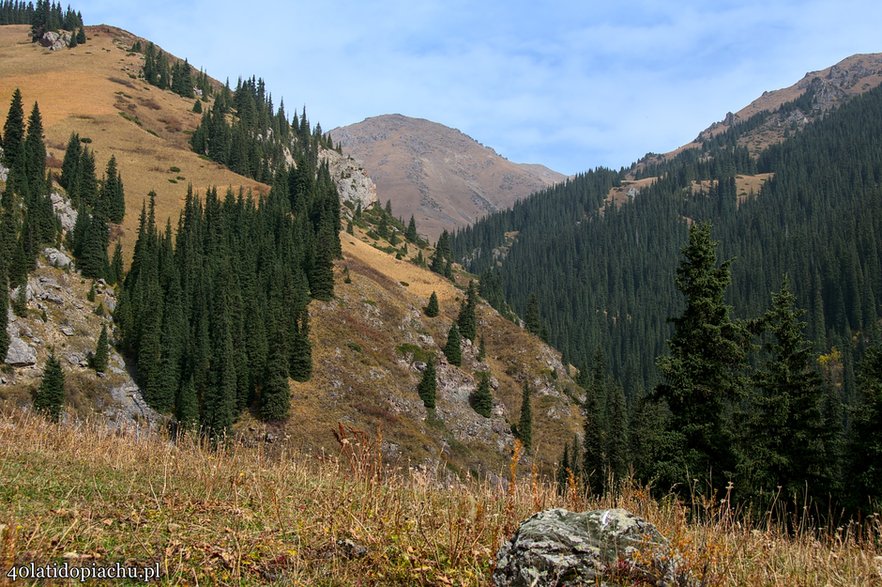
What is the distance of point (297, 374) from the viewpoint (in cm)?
7556

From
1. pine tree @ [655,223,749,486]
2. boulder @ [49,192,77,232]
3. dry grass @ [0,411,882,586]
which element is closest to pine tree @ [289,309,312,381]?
boulder @ [49,192,77,232]

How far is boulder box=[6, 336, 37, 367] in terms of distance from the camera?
2340 inches

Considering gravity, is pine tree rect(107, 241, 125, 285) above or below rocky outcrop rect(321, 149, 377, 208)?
below

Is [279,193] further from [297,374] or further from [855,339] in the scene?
[855,339]

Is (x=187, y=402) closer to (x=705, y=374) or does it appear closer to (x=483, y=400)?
(x=483, y=400)

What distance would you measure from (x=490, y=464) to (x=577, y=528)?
79180mm

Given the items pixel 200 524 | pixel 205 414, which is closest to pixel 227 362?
pixel 205 414

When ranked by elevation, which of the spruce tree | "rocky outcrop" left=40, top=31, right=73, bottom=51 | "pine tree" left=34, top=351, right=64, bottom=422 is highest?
"rocky outcrop" left=40, top=31, right=73, bottom=51

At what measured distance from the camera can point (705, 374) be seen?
74.8 ft

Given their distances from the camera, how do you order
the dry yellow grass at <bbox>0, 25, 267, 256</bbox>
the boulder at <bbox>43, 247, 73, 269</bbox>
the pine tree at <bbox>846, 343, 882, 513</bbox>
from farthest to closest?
the dry yellow grass at <bbox>0, 25, 267, 256</bbox> < the boulder at <bbox>43, 247, 73, 269</bbox> < the pine tree at <bbox>846, 343, 882, 513</bbox>

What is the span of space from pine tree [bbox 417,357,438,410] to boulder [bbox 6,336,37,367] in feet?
155

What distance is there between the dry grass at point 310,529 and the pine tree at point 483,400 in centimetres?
8504

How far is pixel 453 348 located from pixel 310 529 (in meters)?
92.3

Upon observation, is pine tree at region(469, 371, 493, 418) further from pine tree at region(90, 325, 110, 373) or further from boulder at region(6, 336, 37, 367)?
boulder at region(6, 336, 37, 367)
